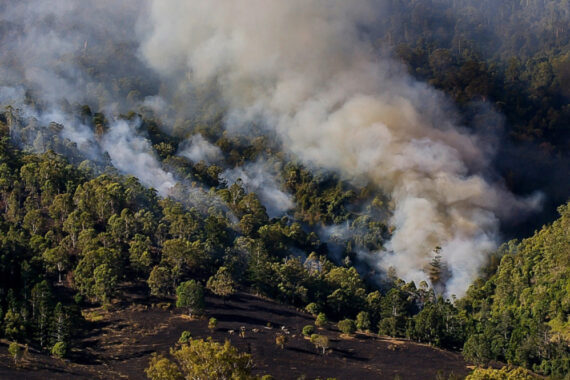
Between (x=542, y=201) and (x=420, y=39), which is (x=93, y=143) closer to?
(x=542, y=201)

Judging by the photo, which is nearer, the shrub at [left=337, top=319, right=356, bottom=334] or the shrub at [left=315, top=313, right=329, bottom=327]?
the shrub at [left=337, top=319, right=356, bottom=334]

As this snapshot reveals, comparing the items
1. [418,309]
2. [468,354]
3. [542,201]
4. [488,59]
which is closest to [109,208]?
[418,309]

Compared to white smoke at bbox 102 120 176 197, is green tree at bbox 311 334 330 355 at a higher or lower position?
lower

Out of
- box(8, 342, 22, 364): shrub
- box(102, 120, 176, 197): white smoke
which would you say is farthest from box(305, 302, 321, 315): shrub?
box(102, 120, 176, 197): white smoke

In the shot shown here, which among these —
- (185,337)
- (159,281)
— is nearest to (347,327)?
(185,337)

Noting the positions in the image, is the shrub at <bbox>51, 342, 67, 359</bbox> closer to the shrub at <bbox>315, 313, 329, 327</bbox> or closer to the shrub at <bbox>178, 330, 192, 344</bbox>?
the shrub at <bbox>178, 330, 192, 344</bbox>
